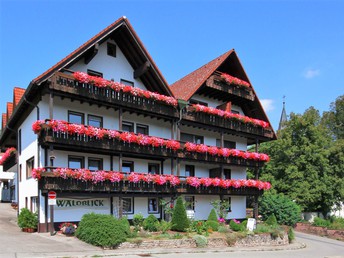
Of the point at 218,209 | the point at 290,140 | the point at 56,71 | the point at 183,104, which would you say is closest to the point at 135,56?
the point at 183,104

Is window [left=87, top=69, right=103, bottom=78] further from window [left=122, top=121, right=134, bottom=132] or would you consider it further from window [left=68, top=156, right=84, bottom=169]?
window [left=68, top=156, right=84, bottom=169]

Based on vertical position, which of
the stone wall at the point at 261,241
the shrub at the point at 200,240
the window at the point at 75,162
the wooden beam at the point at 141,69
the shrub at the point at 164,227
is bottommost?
the stone wall at the point at 261,241

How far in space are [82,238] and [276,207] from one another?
1910cm

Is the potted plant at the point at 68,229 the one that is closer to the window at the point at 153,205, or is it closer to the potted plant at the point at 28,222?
the potted plant at the point at 28,222

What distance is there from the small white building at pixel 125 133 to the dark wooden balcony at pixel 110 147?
6cm

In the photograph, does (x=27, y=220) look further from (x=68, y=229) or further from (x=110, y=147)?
(x=110, y=147)

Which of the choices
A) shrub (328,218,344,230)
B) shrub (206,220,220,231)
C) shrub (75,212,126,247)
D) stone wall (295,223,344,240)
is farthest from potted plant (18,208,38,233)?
shrub (328,218,344,230)

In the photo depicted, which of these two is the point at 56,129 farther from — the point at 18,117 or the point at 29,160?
the point at 18,117

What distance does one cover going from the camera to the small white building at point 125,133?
21453 millimetres

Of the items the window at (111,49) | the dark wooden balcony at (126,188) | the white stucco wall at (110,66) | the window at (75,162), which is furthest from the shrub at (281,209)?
the window at (111,49)

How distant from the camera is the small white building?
21453mm

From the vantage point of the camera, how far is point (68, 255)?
586 inches

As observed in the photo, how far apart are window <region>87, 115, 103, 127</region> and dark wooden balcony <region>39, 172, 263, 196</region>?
417 cm

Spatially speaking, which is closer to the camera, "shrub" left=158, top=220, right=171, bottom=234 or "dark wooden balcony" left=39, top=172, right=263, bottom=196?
"dark wooden balcony" left=39, top=172, right=263, bottom=196
